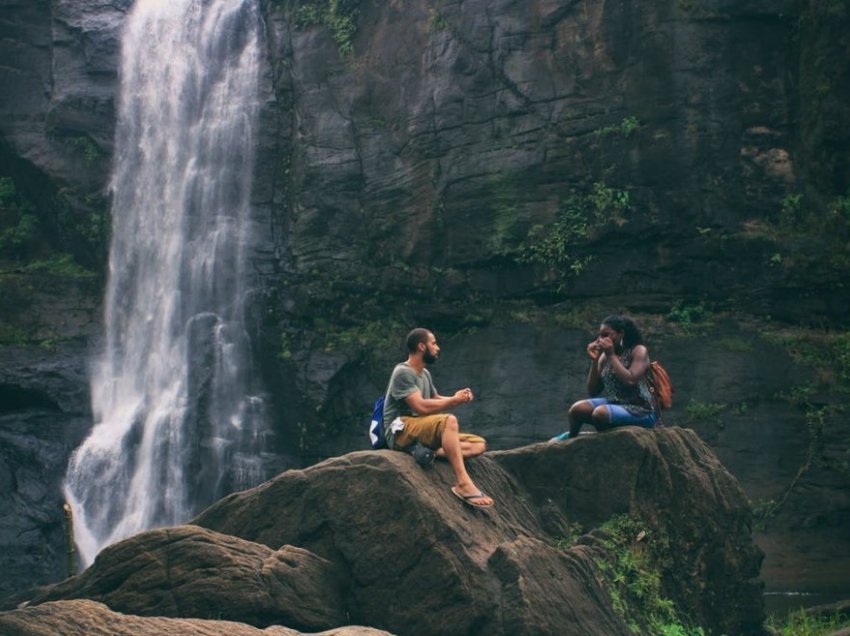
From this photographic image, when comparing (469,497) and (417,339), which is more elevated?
(417,339)

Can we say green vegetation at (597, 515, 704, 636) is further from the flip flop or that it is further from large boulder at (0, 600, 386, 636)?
large boulder at (0, 600, 386, 636)

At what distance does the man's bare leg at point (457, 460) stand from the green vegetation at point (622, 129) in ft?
32.9

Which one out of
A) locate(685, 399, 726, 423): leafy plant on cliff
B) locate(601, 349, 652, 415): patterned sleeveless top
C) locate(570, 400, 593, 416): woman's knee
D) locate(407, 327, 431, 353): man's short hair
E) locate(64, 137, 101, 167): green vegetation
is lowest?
locate(685, 399, 726, 423): leafy plant on cliff

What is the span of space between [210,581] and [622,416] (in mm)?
3975

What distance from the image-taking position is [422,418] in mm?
9062

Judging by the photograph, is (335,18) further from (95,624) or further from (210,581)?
(95,624)

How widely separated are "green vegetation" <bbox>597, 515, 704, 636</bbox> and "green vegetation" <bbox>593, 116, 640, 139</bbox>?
9131mm

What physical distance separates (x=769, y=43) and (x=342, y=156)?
7.09m

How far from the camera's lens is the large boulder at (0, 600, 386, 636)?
7.20m

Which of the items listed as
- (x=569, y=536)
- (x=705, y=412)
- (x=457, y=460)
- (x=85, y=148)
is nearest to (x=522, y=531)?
(x=569, y=536)

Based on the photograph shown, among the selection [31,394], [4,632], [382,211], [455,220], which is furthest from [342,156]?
[4,632]

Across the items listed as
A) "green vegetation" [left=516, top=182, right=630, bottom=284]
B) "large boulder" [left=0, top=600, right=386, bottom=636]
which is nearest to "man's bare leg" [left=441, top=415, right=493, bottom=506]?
"large boulder" [left=0, top=600, right=386, bottom=636]

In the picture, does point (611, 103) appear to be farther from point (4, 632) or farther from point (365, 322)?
point (4, 632)

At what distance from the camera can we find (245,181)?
68.1 ft
